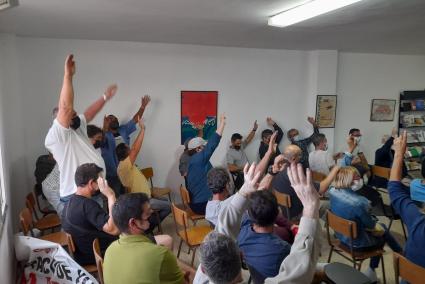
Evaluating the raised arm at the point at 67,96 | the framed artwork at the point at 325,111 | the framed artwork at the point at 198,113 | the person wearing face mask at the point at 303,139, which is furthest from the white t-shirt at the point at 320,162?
the raised arm at the point at 67,96

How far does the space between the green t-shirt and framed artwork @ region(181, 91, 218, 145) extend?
3.88 metres

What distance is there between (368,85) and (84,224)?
6.43 meters

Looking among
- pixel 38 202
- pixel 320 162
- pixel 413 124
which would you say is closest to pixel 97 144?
pixel 38 202

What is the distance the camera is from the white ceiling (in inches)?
116

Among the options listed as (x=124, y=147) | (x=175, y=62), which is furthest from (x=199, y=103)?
(x=124, y=147)

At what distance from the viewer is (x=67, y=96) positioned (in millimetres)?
2635

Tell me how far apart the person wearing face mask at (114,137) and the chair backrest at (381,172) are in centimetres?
364

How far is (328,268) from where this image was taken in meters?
2.27

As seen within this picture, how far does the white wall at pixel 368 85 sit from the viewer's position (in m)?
6.84

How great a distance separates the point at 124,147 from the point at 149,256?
8.42ft

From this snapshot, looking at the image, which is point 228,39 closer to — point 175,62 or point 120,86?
point 175,62

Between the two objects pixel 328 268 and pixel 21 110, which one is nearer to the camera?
pixel 328 268

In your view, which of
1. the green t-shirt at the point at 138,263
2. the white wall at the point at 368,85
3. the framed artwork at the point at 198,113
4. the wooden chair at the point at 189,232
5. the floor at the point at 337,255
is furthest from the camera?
the white wall at the point at 368,85

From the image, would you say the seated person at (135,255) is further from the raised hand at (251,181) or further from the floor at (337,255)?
the floor at (337,255)
